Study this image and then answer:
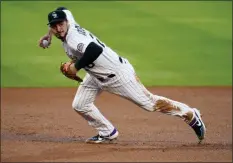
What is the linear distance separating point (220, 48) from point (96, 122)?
5241 millimetres

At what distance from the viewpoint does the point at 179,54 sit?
9594 millimetres

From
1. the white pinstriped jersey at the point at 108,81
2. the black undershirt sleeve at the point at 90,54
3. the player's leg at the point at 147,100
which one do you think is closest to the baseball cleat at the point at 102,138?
the white pinstriped jersey at the point at 108,81

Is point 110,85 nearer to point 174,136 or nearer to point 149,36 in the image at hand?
point 174,136

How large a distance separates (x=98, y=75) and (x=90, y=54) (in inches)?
13.1

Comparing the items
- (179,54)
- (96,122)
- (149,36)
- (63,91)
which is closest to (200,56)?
(179,54)

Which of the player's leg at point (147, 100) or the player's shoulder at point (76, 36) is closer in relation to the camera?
the player's shoulder at point (76, 36)

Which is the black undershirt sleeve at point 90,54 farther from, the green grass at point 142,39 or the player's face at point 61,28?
the green grass at point 142,39

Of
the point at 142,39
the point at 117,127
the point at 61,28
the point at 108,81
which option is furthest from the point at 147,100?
the point at 142,39

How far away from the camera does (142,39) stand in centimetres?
1016

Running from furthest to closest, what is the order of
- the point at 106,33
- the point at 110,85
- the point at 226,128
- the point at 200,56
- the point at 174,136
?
1. the point at 106,33
2. the point at 200,56
3. the point at 226,128
4. the point at 174,136
5. the point at 110,85

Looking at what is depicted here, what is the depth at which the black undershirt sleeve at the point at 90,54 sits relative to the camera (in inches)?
174

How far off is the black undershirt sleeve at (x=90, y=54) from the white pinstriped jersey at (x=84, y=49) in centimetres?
7

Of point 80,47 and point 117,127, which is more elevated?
point 80,47

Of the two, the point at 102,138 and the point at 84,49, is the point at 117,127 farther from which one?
the point at 84,49
